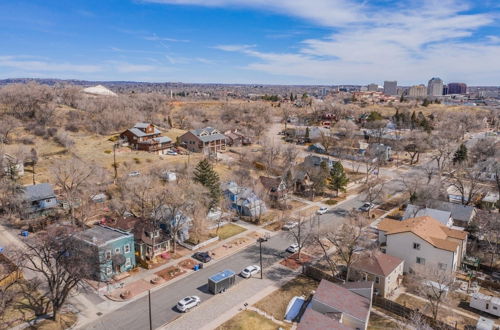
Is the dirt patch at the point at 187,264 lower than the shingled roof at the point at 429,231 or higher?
lower

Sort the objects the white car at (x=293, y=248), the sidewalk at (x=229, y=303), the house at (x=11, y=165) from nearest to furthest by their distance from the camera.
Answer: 1. the sidewalk at (x=229, y=303)
2. the white car at (x=293, y=248)
3. the house at (x=11, y=165)

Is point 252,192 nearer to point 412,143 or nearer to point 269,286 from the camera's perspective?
point 269,286

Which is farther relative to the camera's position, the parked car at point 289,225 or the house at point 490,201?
the house at point 490,201

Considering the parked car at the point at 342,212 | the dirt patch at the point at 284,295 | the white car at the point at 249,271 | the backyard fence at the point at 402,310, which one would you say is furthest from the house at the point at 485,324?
the parked car at the point at 342,212

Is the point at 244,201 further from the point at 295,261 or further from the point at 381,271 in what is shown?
the point at 381,271

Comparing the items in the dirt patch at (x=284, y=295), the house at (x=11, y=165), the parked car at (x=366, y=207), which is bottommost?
the dirt patch at (x=284, y=295)

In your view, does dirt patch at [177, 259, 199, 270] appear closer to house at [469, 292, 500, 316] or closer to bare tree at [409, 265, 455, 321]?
bare tree at [409, 265, 455, 321]

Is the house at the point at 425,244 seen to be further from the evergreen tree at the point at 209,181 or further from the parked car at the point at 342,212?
the evergreen tree at the point at 209,181
